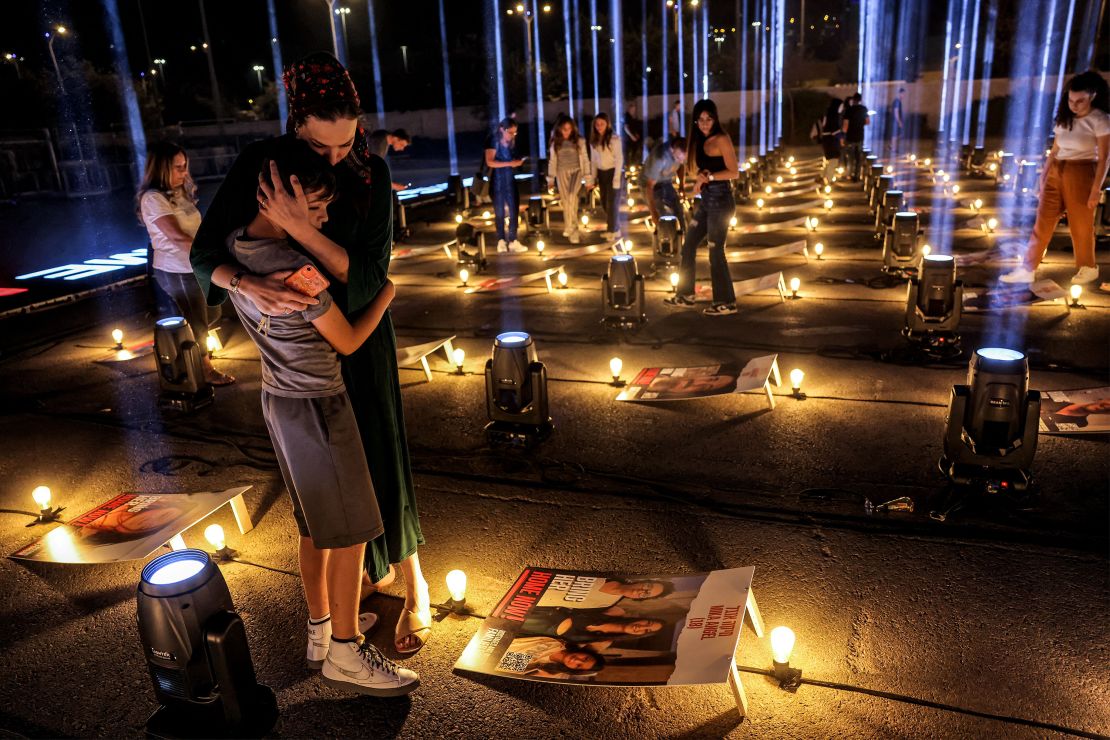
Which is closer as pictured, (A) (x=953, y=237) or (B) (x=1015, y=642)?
(B) (x=1015, y=642)

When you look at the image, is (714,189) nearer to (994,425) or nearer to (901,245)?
(901,245)

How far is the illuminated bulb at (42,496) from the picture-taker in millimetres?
4863

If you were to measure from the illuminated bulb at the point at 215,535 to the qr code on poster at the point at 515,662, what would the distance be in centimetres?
191

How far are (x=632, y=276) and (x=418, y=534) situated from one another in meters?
5.44

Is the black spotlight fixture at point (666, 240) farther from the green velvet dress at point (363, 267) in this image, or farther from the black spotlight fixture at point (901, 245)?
the green velvet dress at point (363, 267)

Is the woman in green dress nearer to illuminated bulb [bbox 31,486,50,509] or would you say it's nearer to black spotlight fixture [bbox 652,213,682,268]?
illuminated bulb [bbox 31,486,50,509]

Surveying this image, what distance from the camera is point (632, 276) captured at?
838 cm

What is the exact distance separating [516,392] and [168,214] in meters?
2.87

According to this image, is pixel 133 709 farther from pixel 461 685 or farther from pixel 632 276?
pixel 632 276

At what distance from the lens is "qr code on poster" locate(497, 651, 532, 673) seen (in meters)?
3.17

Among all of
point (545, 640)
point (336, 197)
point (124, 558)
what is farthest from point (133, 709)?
point (336, 197)

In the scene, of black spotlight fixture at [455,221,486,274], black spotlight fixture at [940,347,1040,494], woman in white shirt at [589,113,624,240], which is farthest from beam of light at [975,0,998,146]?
black spotlight fixture at [940,347,1040,494]

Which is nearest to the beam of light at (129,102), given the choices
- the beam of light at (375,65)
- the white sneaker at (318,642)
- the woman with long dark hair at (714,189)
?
the beam of light at (375,65)

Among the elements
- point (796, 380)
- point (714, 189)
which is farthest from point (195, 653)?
point (714, 189)
